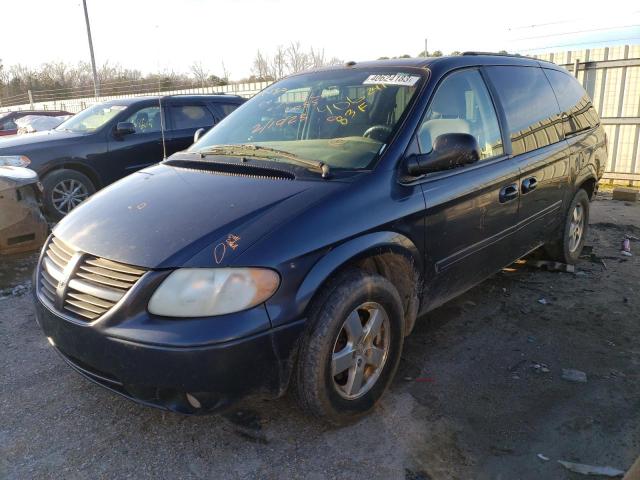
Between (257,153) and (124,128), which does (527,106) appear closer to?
(257,153)

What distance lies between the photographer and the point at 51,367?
10.6 feet

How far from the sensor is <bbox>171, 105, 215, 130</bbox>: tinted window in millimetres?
7699

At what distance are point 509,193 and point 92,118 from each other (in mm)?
6443

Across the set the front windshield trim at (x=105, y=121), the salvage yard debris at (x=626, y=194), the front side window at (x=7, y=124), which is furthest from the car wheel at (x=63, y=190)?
the front side window at (x=7, y=124)

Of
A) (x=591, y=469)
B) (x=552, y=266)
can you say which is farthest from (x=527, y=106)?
(x=591, y=469)

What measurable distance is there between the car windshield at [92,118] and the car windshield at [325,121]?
4.45 meters

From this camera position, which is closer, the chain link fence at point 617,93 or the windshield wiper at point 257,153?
the windshield wiper at point 257,153

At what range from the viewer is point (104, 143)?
710 centimetres

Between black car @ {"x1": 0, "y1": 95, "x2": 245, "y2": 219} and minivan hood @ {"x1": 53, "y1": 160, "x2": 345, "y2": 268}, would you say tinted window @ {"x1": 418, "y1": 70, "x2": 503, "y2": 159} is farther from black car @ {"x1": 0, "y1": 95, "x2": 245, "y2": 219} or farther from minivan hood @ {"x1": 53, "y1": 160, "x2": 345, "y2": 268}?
black car @ {"x1": 0, "y1": 95, "x2": 245, "y2": 219}

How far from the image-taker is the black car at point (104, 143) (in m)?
6.60

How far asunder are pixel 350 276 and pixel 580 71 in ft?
29.5

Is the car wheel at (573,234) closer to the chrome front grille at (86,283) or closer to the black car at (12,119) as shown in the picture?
the chrome front grille at (86,283)

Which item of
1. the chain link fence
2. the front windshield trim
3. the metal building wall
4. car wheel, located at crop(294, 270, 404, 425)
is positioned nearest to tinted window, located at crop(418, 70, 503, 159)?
car wheel, located at crop(294, 270, 404, 425)

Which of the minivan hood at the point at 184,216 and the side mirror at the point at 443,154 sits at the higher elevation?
the side mirror at the point at 443,154
